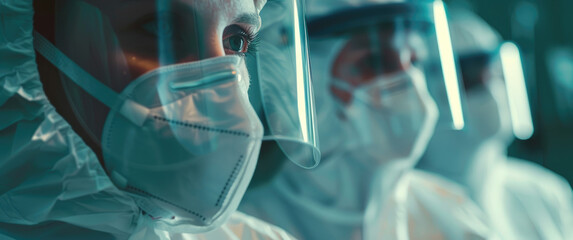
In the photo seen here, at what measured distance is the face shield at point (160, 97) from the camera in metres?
0.69

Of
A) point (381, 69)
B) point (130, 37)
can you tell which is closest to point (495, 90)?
point (381, 69)

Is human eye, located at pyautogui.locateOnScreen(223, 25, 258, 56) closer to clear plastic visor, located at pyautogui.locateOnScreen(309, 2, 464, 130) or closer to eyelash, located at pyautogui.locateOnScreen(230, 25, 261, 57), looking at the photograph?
eyelash, located at pyautogui.locateOnScreen(230, 25, 261, 57)

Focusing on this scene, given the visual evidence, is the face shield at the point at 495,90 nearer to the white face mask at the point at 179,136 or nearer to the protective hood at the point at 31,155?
the white face mask at the point at 179,136

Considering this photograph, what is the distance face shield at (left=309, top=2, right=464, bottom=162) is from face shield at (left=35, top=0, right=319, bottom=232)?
3.09ft

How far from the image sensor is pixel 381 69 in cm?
171

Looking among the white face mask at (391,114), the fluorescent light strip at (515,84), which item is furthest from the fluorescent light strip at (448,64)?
the fluorescent light strip at (515,84)

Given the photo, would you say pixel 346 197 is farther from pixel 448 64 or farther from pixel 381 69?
pixel 448 64

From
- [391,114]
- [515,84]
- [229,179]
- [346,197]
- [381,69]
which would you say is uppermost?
[229,179]

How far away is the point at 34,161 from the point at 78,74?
14cm

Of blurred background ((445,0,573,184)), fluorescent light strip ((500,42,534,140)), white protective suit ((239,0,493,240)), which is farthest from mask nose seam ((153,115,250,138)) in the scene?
blurred background ((445,0,573,184))

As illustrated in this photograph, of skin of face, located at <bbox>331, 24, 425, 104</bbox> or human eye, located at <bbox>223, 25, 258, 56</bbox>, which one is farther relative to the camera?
skin of face, located at <bbox>331, 24, 425, 104</bbox>

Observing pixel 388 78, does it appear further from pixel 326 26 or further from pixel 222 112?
pixel 222 112

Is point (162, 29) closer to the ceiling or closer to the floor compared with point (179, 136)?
closer to the ceiling

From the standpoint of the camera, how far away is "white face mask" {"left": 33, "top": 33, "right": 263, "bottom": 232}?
71 cm
